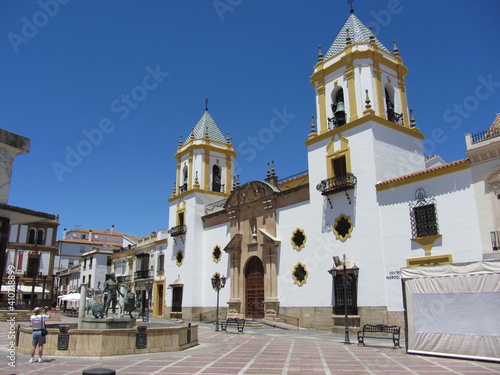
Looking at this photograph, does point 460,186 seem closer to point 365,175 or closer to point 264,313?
point 365,175

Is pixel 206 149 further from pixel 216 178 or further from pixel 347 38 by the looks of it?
pixel 347 38

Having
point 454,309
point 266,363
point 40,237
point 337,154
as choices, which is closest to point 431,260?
point 454,309

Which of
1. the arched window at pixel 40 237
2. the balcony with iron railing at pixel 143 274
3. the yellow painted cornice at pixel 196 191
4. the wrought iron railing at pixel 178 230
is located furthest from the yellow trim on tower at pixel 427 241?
the arched window at pixel 40 237

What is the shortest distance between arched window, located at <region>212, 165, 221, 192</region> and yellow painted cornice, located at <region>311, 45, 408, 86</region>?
42.0 feet

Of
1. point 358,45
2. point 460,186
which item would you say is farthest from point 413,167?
point 358,45

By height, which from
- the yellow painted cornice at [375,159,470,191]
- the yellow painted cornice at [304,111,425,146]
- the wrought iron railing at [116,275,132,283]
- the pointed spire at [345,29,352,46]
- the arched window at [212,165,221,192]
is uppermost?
the pointed spire at [345,29,352,46]

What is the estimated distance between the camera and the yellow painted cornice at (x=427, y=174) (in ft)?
57.5

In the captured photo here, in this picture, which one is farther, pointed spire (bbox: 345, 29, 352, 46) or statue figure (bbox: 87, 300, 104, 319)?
pointed spire (bbox: 345, 29, 352, 46)

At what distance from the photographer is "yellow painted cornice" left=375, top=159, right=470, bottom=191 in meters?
17.5

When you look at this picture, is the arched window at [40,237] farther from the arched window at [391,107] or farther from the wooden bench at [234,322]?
the arched window at [391,107]

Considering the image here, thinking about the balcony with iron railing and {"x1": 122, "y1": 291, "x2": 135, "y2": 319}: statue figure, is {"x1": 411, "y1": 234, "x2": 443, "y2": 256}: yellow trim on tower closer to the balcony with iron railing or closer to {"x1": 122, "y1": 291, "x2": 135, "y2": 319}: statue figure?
{"x1": 122, "y1": 291, "x2": 135, "y2": 319}: statue figure

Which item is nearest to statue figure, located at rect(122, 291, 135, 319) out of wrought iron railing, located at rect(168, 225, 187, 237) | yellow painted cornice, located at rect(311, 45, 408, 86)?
yellow painted cornice, located at rect(311, 45, 408, 86)

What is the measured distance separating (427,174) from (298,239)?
328 inches

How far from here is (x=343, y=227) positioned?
21.8 meters
